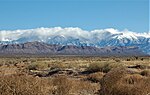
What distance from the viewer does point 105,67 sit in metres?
43.2

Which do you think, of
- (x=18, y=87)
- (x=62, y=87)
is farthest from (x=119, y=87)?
(x=18, y=87)

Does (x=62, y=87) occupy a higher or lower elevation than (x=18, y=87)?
lower

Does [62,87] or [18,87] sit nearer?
[18,87]

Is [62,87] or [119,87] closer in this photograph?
[119,87]

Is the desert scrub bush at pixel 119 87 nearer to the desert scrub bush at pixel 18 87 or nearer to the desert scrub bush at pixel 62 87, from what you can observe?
the desert scrub bush at pixel 62 87

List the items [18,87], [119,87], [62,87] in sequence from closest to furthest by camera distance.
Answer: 1. [18,87]
2. [119,87]
3. [62,87]

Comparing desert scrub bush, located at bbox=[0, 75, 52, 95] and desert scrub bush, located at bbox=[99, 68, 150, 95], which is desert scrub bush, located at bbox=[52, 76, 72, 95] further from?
desert scrub bush, located at bbox=[0, 75, 52, 95]

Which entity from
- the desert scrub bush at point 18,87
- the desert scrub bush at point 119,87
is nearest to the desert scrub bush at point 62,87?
the desert scrub bush at point 119,87

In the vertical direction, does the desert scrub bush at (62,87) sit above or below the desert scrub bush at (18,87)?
below

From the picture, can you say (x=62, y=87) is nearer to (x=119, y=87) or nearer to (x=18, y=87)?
(x=119, y=87)

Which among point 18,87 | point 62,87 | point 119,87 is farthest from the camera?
point 62,87

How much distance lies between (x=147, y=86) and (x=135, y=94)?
613 mm

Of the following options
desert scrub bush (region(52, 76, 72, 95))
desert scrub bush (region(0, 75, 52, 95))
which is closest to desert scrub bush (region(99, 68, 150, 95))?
desert scrub bush (region(52, 76, 72, 95))

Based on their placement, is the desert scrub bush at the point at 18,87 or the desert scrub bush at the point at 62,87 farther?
the desert scrub bush at the point at 62,87
